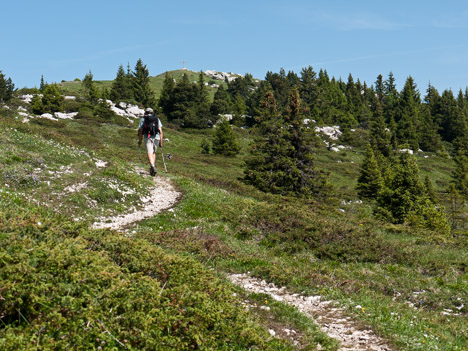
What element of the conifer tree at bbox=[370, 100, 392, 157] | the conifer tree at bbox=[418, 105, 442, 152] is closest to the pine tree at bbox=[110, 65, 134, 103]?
the conifer tree at bbox=[370, 100, 392, 157]

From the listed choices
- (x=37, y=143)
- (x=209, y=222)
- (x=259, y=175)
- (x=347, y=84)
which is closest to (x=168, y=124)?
(x=259, y=175)

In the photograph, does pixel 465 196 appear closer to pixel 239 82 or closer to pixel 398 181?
pixel 398 181

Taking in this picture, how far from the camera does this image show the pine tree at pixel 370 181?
190 ft

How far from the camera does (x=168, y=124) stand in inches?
3629

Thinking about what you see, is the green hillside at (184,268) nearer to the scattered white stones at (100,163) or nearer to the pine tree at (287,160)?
the scattered white stones at (100,163)

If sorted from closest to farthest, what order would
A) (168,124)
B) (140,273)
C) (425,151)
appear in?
1. (140,273)
2. (168,124)
3. (425,151)

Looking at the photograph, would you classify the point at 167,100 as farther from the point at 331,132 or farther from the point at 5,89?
the point at 331,132

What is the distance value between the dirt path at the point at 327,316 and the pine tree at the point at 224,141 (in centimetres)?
5893

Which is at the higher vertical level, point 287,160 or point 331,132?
point 331,132

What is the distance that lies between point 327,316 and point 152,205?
1143cm

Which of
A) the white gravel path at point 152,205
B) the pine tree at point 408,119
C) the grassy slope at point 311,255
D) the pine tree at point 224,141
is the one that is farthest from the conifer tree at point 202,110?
the white gravel path at point 152,205

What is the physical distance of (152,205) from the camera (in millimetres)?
18375

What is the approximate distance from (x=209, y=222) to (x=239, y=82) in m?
137

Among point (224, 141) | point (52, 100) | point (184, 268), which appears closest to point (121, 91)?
point (52, 100)
